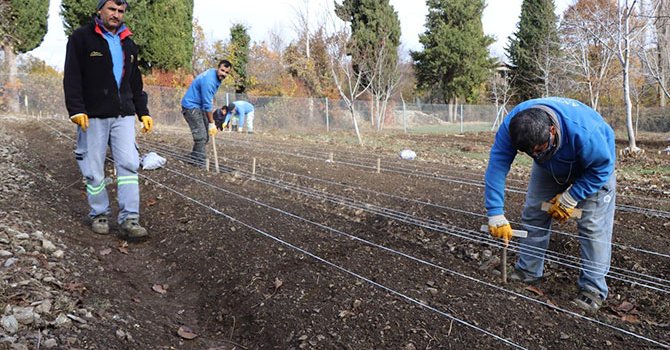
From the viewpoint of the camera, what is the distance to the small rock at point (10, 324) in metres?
2.21

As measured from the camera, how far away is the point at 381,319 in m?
2.78

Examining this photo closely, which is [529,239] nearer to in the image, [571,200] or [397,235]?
[571,200]

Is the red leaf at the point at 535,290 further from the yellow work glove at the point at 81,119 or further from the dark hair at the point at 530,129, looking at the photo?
the yellow work glove at the point at 81,119

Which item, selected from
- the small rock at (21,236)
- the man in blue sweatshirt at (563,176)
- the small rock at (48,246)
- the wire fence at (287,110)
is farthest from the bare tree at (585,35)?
the small rock at (21,236)

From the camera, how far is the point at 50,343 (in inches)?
87.3

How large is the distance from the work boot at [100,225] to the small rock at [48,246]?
0.73 metres

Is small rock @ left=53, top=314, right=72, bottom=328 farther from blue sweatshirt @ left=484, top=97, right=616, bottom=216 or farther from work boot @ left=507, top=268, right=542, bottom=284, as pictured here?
work boot @ left=507, top=268, right=542, bottom=284

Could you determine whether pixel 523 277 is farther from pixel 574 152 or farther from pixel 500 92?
pixel 500 92

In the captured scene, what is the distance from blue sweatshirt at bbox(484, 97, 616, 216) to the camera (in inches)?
117

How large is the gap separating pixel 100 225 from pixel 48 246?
33.0 inches

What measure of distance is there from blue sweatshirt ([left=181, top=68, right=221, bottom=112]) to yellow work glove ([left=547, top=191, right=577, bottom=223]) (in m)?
5.38

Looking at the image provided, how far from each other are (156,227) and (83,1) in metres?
19.4

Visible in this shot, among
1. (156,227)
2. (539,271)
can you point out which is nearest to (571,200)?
(539,271)

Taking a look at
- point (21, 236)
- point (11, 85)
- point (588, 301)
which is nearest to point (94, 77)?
point (21, 236)
